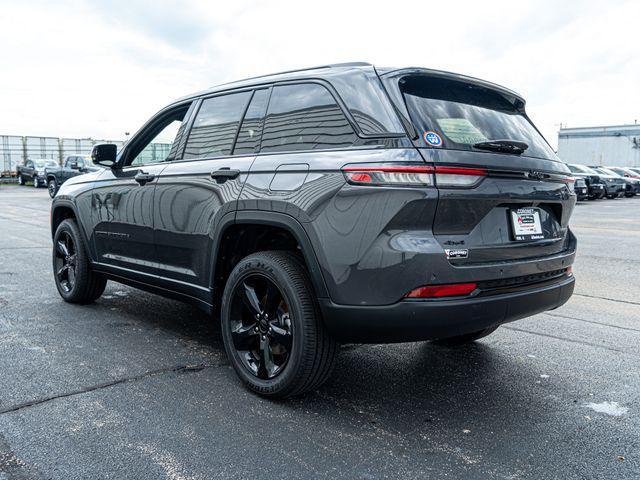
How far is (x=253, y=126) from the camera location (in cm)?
372

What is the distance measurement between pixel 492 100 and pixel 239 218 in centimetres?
168

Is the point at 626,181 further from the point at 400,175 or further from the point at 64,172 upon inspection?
the point at 400,175

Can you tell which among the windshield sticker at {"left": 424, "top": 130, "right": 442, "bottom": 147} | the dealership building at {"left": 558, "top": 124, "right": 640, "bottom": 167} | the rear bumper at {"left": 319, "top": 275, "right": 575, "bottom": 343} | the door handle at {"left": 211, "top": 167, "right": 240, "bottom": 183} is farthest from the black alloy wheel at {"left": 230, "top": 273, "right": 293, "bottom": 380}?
Result: the dealership building at {"left": 558, "top": 124, "right": 640, "bottom": 167}

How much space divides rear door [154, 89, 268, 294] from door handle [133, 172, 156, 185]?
0.14 metres

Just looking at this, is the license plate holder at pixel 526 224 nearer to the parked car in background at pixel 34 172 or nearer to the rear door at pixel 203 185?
the rear door at pixel 203 185

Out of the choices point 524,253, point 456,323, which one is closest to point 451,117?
point 524,253

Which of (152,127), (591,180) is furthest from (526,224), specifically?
(591,180)

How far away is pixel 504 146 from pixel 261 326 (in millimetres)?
1683

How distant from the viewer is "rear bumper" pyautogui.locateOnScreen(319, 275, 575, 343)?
2.80 meters

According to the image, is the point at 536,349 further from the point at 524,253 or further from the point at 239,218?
the point at 239,218

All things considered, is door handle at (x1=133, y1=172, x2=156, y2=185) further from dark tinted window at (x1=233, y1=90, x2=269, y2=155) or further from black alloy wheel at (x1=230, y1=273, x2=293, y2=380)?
black alloy wheel at (x1=230, y1=273, x2=293, y2=380)

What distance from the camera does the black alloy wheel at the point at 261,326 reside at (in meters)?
3.26

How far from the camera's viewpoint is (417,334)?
2863mm

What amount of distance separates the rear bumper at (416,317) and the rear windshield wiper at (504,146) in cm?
77
